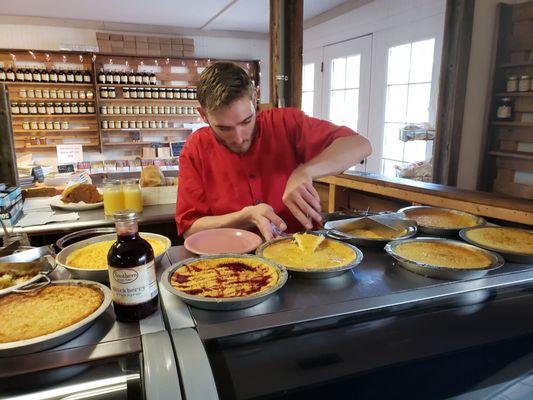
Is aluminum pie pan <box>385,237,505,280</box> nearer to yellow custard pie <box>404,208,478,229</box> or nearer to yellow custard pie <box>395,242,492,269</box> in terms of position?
yellow custard pie <box>395,242,492,269</box>

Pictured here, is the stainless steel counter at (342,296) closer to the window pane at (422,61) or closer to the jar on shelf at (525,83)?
the jar on shelf at (525,83)

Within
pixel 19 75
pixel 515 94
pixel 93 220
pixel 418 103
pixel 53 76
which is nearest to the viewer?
pixel 93 220

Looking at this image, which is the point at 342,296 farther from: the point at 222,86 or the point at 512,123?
the point at 512,123

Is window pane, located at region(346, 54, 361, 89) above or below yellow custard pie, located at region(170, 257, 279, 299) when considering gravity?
above

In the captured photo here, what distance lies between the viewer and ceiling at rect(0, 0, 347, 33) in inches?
205

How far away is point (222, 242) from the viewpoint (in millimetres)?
1314

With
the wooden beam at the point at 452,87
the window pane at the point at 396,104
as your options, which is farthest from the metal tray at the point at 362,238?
the window pane at the point at 396,104

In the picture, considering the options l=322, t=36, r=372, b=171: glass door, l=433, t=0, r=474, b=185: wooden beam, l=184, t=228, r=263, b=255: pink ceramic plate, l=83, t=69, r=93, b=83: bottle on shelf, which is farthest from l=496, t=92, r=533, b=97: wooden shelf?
l=83, t=69, r=93, b=83: bottle on shelf

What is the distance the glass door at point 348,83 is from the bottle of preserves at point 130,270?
461 centimetres

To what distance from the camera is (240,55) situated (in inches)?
288

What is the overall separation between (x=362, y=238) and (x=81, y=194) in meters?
2.10

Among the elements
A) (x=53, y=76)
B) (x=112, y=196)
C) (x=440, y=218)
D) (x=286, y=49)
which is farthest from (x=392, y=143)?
(x=53, y=76)

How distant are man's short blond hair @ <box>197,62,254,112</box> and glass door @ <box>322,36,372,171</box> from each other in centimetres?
387

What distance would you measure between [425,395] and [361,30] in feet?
16.0
